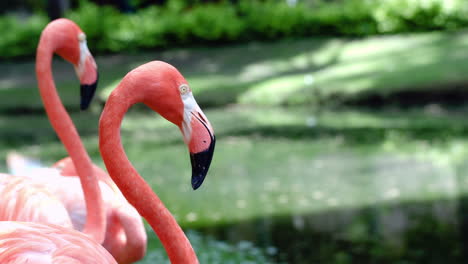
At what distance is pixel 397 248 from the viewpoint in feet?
18.1

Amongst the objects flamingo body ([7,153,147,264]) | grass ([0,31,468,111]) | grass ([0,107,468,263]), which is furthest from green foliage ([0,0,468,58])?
flamingo body ([7,153,147,264])

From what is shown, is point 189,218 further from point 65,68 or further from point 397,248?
point 65,68

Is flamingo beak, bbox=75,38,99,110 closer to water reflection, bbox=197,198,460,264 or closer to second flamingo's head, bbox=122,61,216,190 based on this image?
second flamingo's head, bbox=122,61,216,190

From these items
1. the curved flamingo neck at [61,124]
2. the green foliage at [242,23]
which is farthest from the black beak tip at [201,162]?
the green foliage at [242,23]

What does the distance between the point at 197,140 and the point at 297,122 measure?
8823 mm

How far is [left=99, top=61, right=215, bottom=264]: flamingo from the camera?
2.68m

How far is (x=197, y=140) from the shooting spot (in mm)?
2598

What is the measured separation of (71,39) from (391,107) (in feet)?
28.5

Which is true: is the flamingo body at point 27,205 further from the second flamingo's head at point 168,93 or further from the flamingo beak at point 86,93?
the second flamingo's head at point 168,93

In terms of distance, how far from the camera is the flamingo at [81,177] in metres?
3.84

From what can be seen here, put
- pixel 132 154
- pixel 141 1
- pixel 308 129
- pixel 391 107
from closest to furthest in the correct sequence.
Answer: pixel 132 154, pixel 308 129, pixel 391 107, pixel 141 1

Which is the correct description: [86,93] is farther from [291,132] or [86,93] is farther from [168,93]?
[291,132]

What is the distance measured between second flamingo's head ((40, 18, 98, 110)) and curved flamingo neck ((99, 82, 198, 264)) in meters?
1.33

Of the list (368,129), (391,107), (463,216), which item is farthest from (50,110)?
(391,107)
